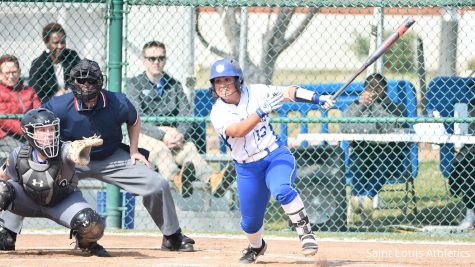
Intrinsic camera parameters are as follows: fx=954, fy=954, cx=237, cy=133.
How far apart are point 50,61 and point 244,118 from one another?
333cm

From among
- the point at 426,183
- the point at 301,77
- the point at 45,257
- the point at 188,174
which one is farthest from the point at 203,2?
the point at 301,77

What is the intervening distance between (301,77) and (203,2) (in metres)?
15.4

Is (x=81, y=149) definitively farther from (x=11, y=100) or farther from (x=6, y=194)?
(x=11, y=100)

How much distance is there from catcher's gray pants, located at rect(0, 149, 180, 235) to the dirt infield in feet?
0.96

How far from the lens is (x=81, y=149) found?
6.52m

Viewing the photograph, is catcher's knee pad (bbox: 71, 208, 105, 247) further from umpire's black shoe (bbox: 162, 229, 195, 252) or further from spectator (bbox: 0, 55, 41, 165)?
spectator (bbox: 0, 55, 41, 165)

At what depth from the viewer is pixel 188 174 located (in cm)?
924

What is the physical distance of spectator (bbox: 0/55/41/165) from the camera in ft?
29.5

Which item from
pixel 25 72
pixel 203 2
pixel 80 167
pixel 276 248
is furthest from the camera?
pixel 25 72

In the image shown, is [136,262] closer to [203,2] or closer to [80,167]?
[80,167]

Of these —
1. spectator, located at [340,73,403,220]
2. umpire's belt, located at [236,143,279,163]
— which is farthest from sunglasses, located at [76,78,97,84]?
spectator, located at [340,73,403,220]

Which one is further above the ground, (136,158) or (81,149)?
(81,149)

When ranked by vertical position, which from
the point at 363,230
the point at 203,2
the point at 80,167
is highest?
the point at 203,2

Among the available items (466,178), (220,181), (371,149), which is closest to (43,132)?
(220,181)
